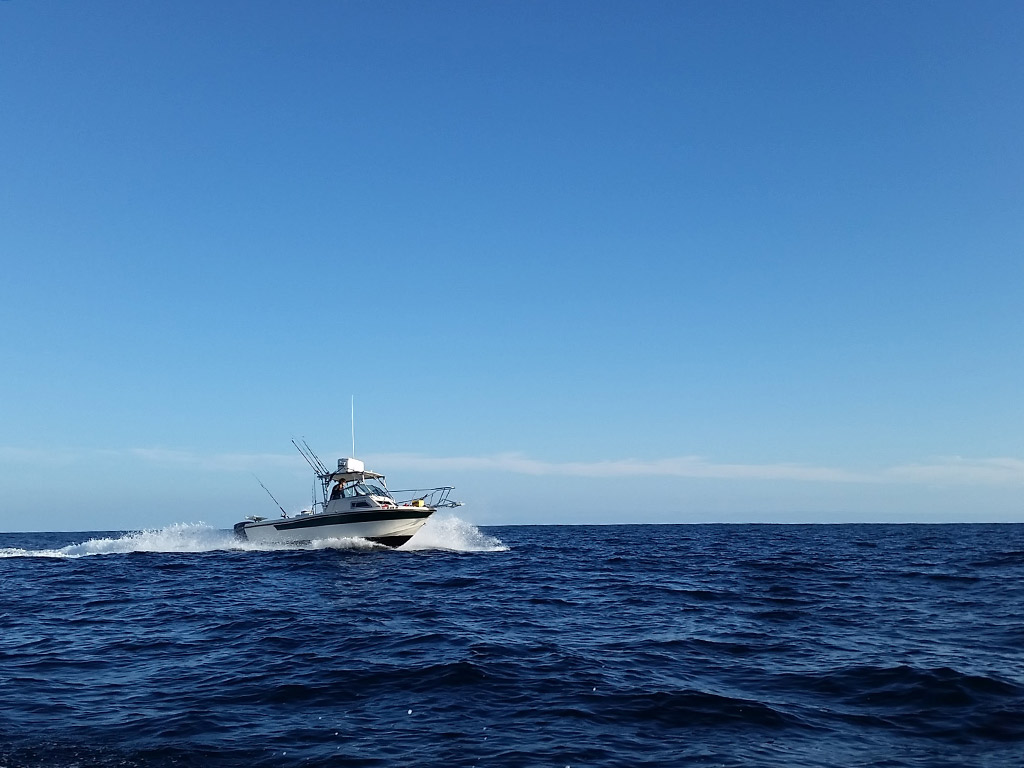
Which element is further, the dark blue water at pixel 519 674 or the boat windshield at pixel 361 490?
the boat windshield at pixel 361 490

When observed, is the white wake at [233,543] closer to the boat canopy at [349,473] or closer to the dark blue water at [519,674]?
the boat canopy at [349,473]

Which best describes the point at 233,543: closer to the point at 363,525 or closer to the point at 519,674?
the point at 363,525

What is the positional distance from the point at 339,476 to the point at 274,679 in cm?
3105

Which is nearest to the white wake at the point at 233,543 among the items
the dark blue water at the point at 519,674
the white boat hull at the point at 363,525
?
the white boat hull at the point at 363,525

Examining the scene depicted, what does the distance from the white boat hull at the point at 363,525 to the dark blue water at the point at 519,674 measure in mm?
13516

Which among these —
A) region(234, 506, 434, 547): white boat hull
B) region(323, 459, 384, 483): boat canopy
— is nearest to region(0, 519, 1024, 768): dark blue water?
region(234, 506, 434, 547): white boat hull

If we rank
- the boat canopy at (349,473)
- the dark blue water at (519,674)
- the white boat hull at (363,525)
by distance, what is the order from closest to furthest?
the dark blue water at (519,674), the white boat hull at (363,525), the boat canopy at (349,473)

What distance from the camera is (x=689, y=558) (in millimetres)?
36844

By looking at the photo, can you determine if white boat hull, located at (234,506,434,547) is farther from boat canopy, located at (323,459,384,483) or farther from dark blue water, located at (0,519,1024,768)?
dark blue water, located at (0,519,1024,768)

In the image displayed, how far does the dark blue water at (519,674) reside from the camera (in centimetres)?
825

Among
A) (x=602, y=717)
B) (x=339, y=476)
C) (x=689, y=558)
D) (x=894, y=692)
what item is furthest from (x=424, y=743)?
(x=339, y=476)

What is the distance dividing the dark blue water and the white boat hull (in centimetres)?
1352

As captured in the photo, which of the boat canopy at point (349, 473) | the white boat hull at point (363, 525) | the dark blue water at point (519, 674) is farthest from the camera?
the boat canopy at point (349, 473)

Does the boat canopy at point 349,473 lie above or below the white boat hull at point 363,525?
above
